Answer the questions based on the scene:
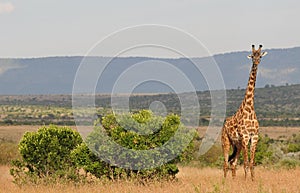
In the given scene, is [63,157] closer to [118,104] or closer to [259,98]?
[118,104]

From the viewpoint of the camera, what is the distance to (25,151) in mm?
18469

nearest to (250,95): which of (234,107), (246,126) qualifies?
(246,126)

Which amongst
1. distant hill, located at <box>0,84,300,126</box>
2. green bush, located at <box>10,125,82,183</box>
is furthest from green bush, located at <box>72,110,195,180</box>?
distant hill, located at <box>0,84,300,126</box>

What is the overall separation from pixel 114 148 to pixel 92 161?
908mm

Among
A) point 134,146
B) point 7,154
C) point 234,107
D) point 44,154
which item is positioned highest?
point 234,107

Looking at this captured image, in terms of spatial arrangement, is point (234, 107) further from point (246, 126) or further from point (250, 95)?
point (246, 126)

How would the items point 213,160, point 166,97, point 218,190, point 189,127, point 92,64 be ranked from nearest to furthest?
point 218,190 < point 92,64 < point 189,127 < point 213,160 < point 166,97

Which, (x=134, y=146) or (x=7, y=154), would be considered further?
(x=7, y=154)

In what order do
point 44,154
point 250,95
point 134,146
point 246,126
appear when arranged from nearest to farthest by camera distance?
point 246,126 → point 250,95 → point 134,146 → point 44,154

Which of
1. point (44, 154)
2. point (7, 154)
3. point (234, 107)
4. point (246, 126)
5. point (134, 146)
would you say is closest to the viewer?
point (246, 126)

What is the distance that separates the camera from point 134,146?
17.2 metres

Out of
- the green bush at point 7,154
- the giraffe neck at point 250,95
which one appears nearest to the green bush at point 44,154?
the giraffe neck at point 250,95

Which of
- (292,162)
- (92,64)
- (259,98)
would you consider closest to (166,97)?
(259,98)

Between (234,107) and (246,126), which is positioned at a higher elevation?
(234,107)
